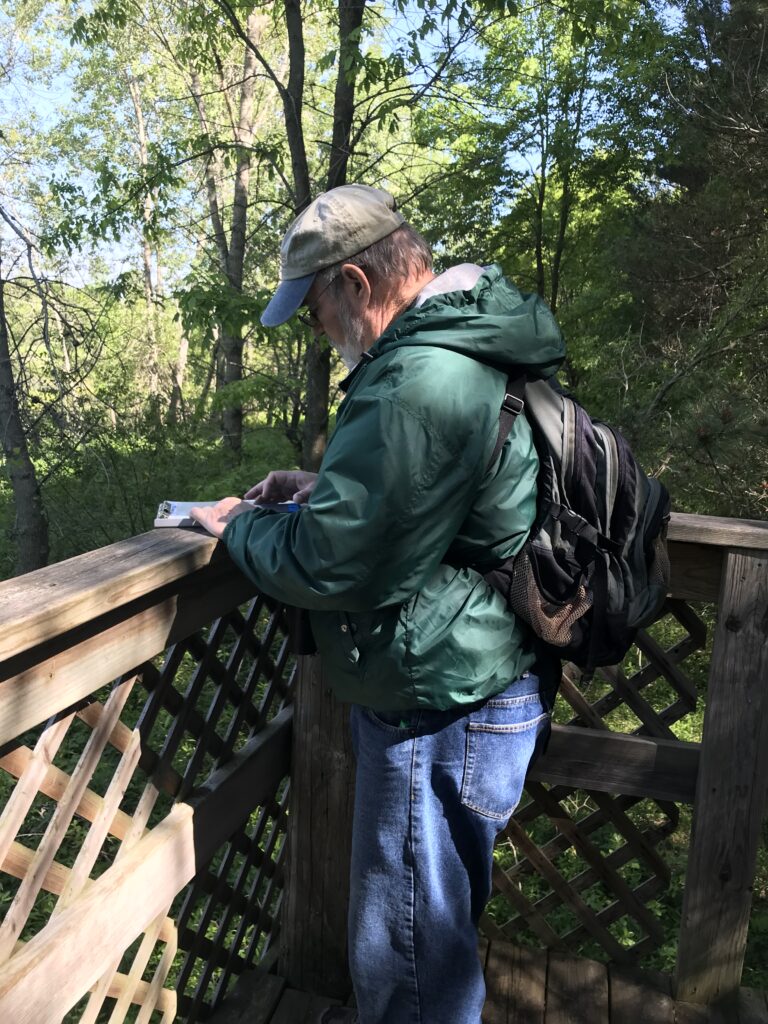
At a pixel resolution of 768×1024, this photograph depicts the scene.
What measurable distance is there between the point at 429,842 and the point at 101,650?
2.35ft

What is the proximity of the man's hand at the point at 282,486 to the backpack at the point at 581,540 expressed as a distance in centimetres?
50

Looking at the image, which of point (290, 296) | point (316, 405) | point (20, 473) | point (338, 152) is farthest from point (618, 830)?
point (20, 473)

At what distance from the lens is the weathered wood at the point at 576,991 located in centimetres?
210

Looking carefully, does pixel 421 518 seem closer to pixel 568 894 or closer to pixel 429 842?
pixel 429 842

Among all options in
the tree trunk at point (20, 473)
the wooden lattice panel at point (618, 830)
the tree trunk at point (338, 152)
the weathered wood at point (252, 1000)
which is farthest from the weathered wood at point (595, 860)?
the tree trunk at point (20, 473)

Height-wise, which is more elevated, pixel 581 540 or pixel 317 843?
pixel 581 540

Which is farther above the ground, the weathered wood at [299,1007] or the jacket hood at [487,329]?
the jacket hood at [487,329]

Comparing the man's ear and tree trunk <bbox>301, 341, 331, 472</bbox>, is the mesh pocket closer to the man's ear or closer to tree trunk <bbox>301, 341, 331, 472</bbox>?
the man's ear

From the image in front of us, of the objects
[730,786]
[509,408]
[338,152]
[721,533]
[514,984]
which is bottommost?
[514,984]

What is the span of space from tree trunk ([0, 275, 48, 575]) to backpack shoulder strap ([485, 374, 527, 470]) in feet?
19.1

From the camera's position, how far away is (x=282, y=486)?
178 centimetres

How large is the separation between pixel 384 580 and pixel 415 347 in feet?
1.26

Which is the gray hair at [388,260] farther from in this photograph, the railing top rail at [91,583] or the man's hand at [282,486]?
the railing top rail at [91,583]

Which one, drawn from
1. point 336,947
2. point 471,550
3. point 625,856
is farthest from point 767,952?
point 471,550
